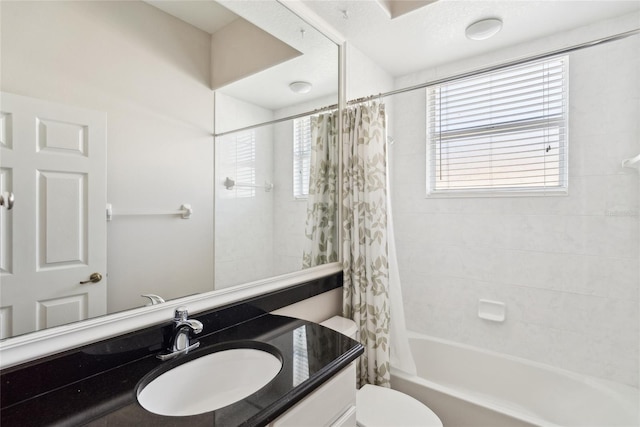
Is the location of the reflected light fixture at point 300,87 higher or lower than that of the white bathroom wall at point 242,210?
higher

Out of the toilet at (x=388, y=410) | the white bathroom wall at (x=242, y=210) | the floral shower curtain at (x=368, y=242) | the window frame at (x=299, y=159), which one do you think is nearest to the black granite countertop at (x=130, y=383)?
the white bathroom wall at (x=242, y=210)

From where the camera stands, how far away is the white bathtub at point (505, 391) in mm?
1575

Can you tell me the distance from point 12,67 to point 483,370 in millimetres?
2699

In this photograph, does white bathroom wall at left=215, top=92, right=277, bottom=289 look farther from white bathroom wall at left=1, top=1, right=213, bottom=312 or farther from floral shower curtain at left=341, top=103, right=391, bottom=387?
floral shower curtain at left=341, top=103, right=391, bottom=387

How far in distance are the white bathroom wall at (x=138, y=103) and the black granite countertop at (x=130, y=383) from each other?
17 cm

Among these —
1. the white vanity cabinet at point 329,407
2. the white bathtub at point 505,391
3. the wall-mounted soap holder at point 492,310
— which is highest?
the white vanity cabinet at point 329,407

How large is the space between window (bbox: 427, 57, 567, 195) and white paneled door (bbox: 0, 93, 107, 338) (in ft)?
6.94

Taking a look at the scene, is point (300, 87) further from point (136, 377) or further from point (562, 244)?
point (562, 244)

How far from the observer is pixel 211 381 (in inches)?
39.3

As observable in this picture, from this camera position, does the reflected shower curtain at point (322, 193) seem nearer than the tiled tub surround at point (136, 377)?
No

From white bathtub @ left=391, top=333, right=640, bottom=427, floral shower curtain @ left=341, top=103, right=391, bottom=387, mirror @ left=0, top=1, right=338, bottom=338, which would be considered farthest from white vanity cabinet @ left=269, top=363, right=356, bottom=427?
white bathtub @ left=391, top=333, right=640, bottom=427

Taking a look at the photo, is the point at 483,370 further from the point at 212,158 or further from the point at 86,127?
the point at 86,127

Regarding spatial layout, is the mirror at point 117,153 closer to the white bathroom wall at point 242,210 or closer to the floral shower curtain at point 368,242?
the white bathroom wall at point 242,210

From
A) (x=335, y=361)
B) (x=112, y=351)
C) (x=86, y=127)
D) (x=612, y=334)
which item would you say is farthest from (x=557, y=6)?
(x=112, y=351)
